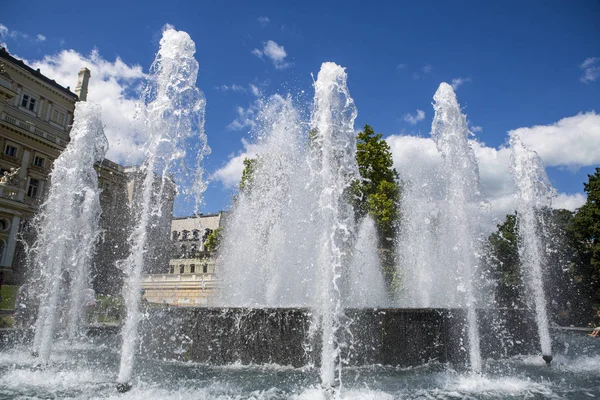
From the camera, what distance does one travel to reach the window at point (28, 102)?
36869 mm

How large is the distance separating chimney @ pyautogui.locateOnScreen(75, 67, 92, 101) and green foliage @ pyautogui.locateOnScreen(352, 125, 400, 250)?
33762mm

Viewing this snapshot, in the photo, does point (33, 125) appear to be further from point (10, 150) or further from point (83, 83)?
point (83, 83)

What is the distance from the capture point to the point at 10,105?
116ft

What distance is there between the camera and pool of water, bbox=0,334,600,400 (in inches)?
251

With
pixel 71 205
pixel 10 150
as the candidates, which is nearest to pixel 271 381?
pixel 71 205

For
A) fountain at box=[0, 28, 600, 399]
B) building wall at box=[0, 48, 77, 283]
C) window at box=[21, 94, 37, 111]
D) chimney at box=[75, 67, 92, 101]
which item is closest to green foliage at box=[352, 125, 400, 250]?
fountain at box=[0, 28, 600, 399]

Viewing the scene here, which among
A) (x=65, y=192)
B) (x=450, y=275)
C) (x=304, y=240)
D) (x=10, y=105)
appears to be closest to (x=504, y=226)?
(x=450, y=275)

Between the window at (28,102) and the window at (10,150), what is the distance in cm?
509

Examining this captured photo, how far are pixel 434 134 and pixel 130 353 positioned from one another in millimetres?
8806

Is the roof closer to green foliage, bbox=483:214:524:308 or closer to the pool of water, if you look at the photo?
the pool of water

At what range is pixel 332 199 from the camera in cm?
756

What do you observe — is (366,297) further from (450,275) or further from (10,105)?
(10,105)

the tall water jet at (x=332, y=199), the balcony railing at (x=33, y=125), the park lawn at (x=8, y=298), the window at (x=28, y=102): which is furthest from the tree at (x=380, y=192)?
the window at (x=28, y=102)

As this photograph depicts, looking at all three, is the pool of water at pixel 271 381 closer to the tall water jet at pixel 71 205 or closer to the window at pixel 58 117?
the tall water jet at pixel 71 205
